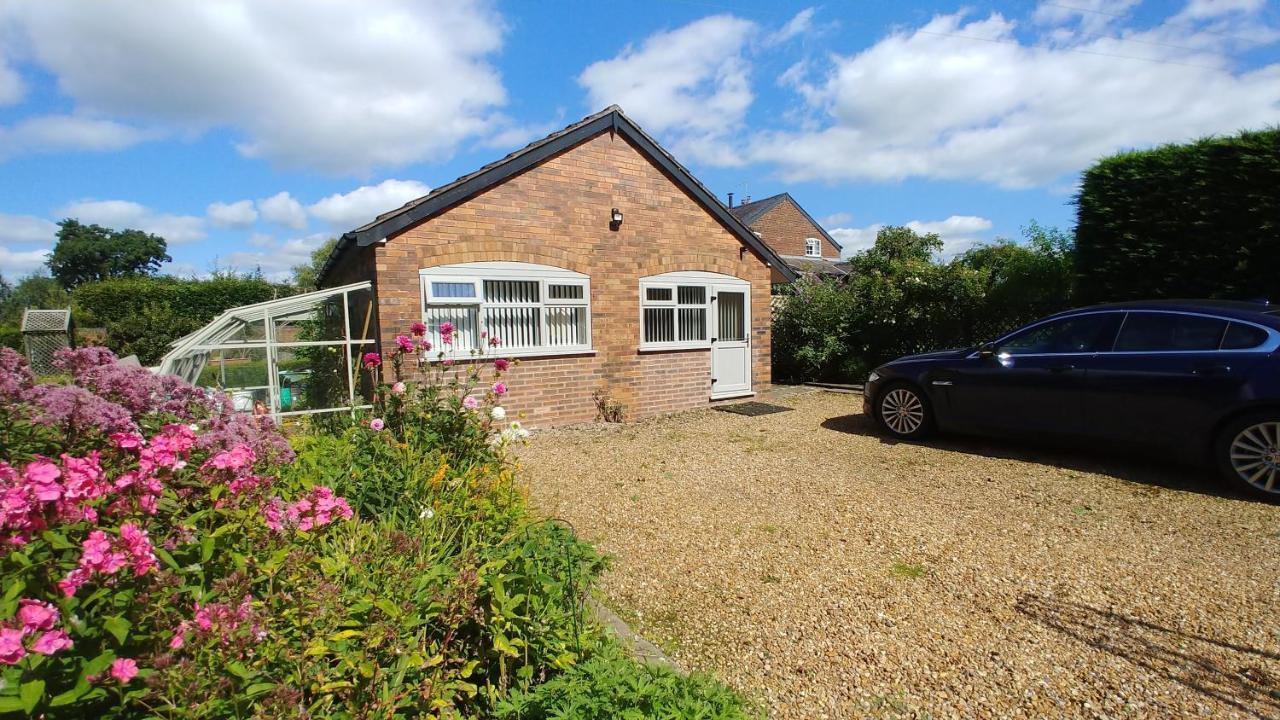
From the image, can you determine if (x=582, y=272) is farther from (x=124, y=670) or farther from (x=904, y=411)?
(x=124, y=670)

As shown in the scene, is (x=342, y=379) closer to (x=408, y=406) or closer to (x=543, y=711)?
(x=408, y=406)

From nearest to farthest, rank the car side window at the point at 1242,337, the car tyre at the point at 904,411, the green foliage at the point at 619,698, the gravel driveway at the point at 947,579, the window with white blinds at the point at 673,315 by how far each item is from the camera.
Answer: the green foliage at the point at 619,698, the gravel driveway at the point at 947,579, the car side window at the point at 1242,337, the car tyre at the point at 904,411, the window with white blinds at the point at 673,315

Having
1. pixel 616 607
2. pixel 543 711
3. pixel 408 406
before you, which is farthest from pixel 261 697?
pixel 408 406

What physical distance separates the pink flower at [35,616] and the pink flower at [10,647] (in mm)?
44

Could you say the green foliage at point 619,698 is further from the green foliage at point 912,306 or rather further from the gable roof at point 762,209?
the gable roof at point 762,209

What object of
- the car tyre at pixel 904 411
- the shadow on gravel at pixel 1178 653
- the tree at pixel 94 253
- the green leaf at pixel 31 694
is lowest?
the shadow on gravel at pixel 1178 653

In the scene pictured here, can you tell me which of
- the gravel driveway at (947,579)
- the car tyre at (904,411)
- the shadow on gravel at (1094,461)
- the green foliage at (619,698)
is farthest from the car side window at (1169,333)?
the green foliage at (619,698)

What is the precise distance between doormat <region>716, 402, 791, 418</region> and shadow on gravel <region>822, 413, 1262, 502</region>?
1895 mm

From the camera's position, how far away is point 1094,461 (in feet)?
19.6

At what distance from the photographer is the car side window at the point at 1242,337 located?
477 centimetres

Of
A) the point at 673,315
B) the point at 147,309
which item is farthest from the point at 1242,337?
the point at 147,309

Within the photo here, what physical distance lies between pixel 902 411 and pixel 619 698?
610 centimetres

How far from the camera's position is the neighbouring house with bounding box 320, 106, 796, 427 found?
7766 millimetres

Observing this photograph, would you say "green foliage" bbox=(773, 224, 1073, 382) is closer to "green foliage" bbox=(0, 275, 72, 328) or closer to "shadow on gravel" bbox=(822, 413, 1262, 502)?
"shadow on gravel" bbox=(822, 413, 1262, 502)
